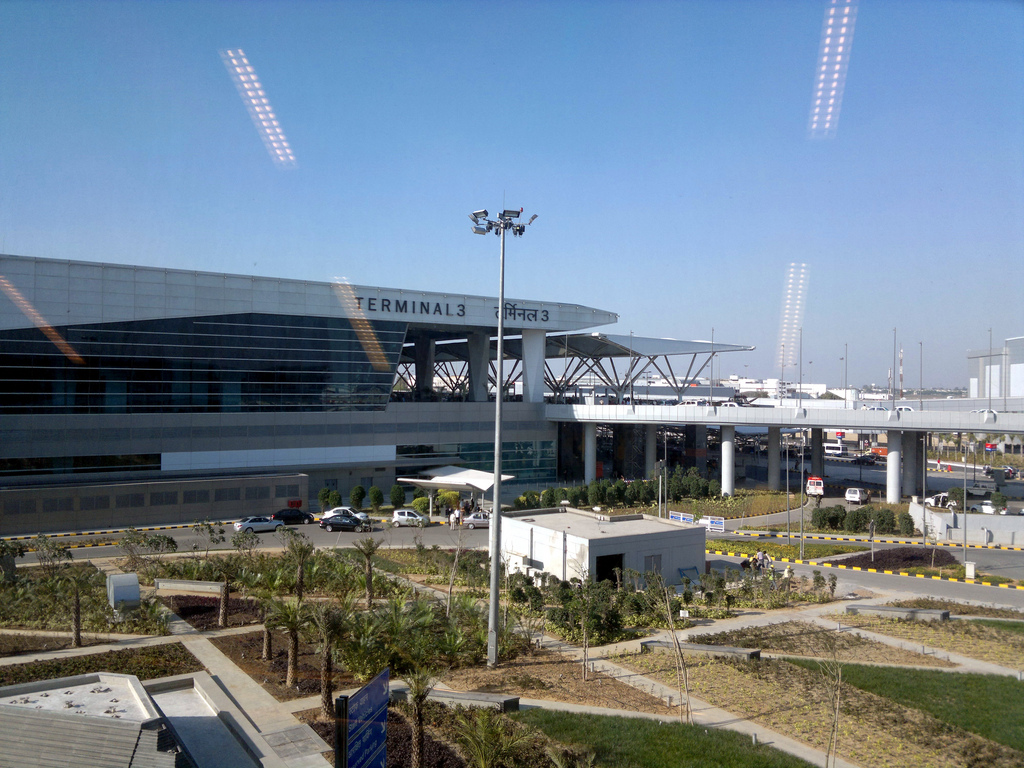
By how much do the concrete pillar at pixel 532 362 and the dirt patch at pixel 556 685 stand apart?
3663 cm

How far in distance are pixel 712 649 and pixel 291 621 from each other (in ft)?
28.5

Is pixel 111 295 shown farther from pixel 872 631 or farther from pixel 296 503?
pixel 872 631

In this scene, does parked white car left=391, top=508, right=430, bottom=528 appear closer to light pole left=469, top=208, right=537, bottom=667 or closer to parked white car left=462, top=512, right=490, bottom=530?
parked white car left=462, top=512, right=490, bottom=530

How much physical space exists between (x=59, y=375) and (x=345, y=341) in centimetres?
1466

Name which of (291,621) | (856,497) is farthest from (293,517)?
(856,497)

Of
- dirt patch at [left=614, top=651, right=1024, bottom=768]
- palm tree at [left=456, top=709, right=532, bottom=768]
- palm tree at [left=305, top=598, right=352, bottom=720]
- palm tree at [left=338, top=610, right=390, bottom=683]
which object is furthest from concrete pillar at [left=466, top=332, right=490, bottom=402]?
palm tree at [left=456, top=709, right=532, bottom=768]

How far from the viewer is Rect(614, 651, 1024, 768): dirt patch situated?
9.95m

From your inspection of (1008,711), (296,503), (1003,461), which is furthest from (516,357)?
(1008,711)

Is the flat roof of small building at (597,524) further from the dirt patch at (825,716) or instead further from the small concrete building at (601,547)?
the dirt patch at (825,716)

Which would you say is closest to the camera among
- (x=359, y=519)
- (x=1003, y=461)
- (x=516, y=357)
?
(x=359, y=519)

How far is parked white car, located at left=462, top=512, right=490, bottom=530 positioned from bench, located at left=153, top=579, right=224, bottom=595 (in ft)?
49.3

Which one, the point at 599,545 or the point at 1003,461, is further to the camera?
the point at 1003,461

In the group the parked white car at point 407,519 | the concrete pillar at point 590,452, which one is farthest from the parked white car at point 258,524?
the concrete pillar at point 590,452

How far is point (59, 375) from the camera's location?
114ft
